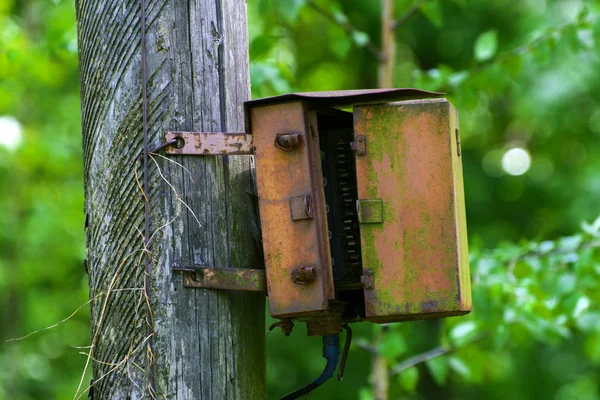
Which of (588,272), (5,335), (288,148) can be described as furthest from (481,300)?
(5,335)

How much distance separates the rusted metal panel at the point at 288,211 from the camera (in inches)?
85.2

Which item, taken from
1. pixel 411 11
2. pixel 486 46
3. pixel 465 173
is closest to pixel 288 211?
pixel 486 46

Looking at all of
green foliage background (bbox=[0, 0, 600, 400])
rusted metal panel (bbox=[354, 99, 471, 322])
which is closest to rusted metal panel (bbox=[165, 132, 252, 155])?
rusted metal panel (bbox=[354, 99, 471, 322])

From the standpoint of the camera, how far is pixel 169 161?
88.5 inches

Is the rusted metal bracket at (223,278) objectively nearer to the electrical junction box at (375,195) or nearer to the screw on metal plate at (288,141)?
the electrical junction box at (375,195)

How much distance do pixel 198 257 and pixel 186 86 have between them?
0.48 metres

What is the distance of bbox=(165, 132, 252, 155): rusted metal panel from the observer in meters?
2.24

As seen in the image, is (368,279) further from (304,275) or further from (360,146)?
(360,146)

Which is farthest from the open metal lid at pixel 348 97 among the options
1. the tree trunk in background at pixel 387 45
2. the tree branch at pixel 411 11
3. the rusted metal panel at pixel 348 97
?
the tree trunk in background at pixel 387 45

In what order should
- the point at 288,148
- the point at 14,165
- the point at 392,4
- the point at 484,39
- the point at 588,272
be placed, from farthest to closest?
the point at 14,165 → the point at 392,4 → the point at 484,39 → the point at 588,272 → the point at 288,148

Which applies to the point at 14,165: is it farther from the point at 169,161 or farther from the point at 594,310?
the point at 169,161

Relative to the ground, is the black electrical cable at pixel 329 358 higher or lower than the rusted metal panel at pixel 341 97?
lower

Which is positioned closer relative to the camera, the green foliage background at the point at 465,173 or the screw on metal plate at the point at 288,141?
the screw on metal plate at the point at 288,141

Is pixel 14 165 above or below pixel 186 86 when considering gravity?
above
